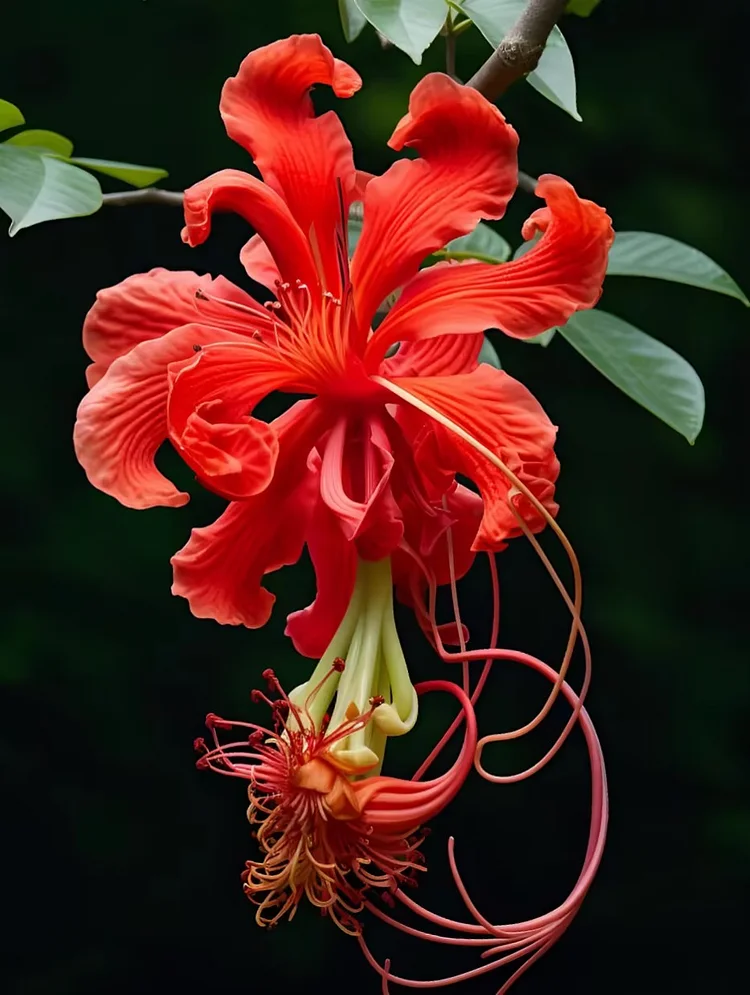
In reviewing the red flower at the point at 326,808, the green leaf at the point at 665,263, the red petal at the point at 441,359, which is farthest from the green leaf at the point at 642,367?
the red flower at the point at 326,808

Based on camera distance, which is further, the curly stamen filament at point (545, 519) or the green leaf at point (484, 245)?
the green leaf at point (484, 245)

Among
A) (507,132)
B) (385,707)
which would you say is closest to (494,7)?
(507,132)

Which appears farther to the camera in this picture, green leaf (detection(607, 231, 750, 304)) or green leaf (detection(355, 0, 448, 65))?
green leaf (detection(607, 231, 750, 304))

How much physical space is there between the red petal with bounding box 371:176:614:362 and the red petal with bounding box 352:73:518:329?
0.9 inches

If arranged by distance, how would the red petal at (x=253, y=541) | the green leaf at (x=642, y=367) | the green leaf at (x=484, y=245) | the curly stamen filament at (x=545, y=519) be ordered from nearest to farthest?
the curly stamen filament at (x=545, y=519), the red petal at (x=253, y=541), the green leaf at (x=642, y=367), the green leaf at (x=484, y=245)

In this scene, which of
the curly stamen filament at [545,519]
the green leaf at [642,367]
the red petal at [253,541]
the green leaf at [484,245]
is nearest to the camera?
the curly stamen filament at [545,519]

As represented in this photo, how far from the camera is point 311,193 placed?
2.48 ft

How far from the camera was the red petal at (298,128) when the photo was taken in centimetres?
74

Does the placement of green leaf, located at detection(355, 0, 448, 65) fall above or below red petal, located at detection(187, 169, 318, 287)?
above

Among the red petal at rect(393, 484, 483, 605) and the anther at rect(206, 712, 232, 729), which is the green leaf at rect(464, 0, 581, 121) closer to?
the red petal at rect(393, 484, 483, 605)

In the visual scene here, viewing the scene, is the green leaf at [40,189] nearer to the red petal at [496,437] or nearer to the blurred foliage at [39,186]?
the blurred foliage at [39,186]

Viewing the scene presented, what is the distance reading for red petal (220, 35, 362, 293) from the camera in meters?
0.74

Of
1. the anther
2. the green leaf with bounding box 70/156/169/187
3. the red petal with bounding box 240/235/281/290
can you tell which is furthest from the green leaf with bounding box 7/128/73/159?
the anther

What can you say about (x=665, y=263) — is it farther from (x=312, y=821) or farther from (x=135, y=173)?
(x=312, y=821)
